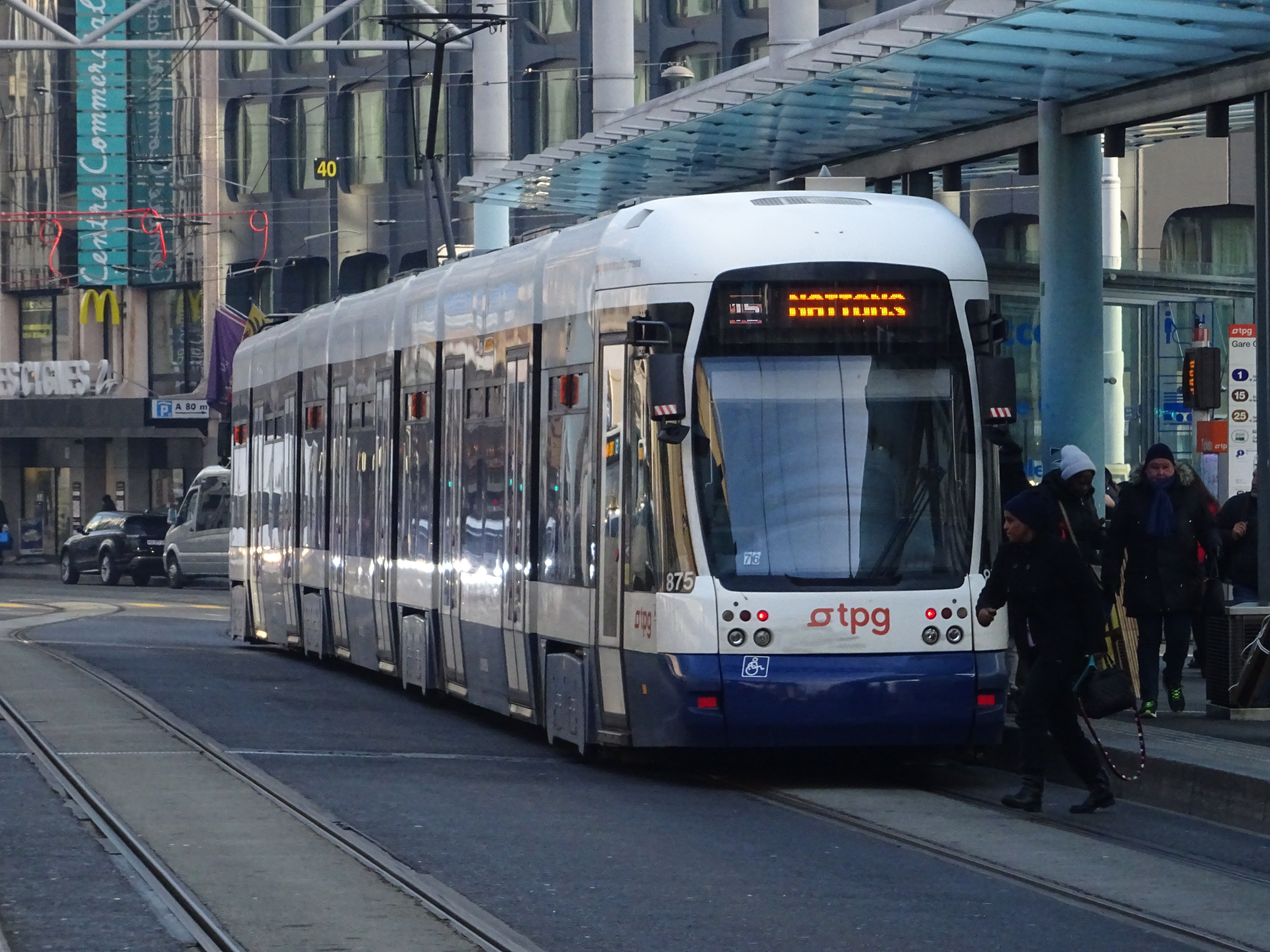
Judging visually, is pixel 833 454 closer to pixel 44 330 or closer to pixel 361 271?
pixel 361 271

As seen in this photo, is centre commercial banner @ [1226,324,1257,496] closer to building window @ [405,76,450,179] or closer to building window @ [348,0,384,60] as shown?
building window @ [405,76,450,179]

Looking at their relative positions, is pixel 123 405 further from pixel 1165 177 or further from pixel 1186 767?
pixel 1186 767

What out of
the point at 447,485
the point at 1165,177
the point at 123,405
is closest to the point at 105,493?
the point at 123,405

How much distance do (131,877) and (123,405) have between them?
5137 centimetres

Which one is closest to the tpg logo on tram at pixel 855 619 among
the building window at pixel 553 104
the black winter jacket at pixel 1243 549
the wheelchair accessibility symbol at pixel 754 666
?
the wheelchair accessibility symbol at pixel 754 666

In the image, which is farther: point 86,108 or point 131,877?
point 86,108

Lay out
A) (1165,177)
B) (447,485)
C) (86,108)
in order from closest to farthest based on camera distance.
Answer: (447,485), (1165,177), (86,108)

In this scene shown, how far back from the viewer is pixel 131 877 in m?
8.98

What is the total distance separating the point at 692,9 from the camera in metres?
48.0

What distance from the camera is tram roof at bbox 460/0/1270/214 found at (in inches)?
580

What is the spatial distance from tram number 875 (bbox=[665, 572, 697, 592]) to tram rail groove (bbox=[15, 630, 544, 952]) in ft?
6.59

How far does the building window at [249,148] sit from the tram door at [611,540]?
152 ft

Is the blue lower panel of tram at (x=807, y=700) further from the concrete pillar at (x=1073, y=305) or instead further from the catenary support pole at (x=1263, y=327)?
the concrete pillar at (x=1073, y=305)

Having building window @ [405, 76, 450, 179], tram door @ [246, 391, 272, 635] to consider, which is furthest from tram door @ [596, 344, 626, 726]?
building window @ [405, 76, 450, 179]
